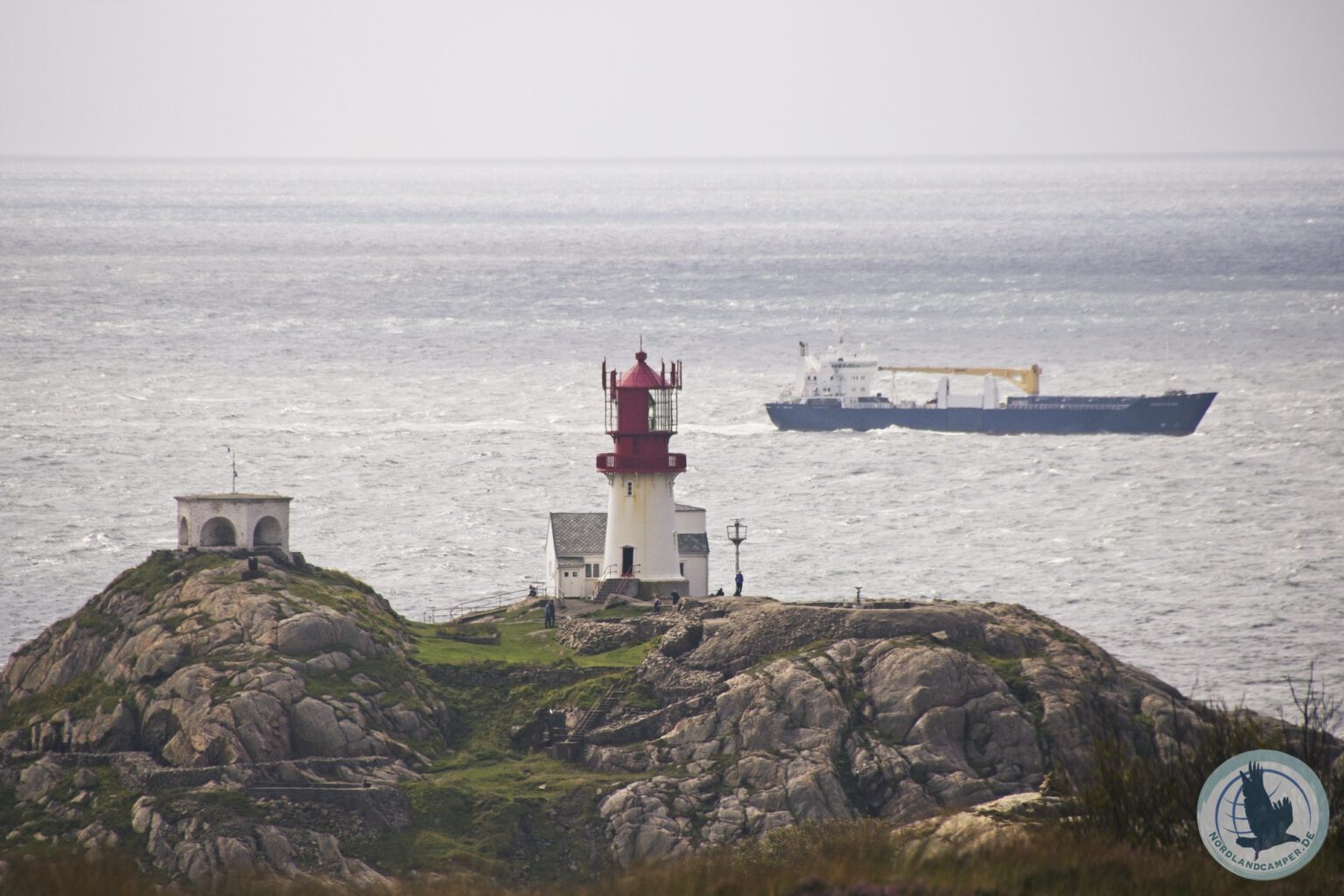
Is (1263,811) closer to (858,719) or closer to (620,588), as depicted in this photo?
(858,719)

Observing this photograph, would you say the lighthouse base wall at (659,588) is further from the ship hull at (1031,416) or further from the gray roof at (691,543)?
the ship hull at (1031,416)

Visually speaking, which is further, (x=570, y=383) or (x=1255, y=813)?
(x=570, y=383)

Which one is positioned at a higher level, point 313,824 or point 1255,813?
point 1255,813

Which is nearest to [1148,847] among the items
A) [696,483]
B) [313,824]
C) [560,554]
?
[313,824]

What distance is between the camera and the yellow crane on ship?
132750 millimetres

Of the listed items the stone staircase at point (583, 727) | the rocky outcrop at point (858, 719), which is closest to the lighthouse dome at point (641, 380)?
the rocky outcrop at point (858, 719)

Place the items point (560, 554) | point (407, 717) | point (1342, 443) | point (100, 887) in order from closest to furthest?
1. point (100, 887)
2. point (407, 717)
3. point (560, 554)
4. point (1342, 443)

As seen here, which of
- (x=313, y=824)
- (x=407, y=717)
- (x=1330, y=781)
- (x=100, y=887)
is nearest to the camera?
(x=100, y=887)

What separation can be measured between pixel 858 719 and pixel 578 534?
14795 millimetres

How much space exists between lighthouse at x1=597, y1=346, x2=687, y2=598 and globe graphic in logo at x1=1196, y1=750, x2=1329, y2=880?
26.8 metres

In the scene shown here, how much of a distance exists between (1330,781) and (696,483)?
65.0 metres

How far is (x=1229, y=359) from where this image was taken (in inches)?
5856

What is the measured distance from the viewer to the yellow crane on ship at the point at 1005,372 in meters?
133

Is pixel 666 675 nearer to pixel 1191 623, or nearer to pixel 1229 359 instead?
pixel 1191 623
